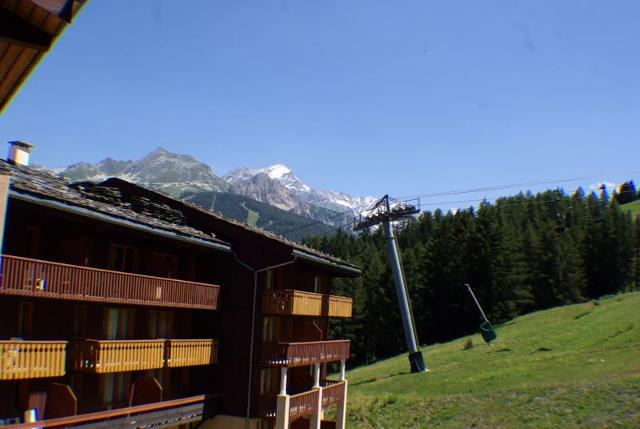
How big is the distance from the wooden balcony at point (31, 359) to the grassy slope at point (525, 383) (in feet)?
67.8

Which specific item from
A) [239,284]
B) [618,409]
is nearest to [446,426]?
[618,409]

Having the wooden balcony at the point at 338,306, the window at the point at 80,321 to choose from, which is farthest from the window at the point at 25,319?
the wooden balcony at the point at 338,306

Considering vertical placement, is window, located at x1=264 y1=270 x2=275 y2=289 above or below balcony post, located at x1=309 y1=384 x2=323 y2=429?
above

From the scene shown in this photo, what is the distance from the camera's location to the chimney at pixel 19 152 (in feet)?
80.1

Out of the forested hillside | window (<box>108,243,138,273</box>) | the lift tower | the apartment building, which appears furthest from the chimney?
the forested hillside

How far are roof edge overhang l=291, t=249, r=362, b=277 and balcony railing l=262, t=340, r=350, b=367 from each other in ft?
12.5

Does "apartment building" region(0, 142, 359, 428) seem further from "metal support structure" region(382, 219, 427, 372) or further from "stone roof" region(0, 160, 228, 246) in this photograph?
"metal support structure" region(382, 219, 427, 372)

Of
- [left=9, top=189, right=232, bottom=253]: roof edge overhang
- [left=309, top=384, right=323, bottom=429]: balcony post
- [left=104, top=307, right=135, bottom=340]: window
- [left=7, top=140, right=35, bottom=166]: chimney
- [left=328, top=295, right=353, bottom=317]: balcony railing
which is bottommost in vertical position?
[left=309, top=384, right=323, bottom=429]: balcony post

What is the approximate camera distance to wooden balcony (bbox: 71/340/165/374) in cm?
1952

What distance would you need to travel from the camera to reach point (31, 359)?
57.5 ft

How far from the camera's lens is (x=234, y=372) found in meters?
27.8

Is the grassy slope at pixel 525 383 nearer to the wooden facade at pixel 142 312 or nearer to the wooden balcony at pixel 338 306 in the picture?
the wooden facade at pixel 142 312

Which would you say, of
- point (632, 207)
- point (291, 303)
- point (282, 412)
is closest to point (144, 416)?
point (282, 412)

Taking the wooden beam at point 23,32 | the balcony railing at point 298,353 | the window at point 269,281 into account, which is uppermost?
the wooden beam at point 23,32
